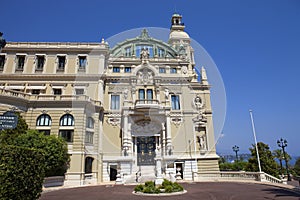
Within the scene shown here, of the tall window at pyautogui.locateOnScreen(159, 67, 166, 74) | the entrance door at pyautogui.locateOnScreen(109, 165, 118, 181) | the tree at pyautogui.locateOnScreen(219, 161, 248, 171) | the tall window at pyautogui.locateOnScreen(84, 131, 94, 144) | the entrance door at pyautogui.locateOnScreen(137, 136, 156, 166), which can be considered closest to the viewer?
the tall window at pyautogui.locateOnScreen(84, 131, 94, 144)

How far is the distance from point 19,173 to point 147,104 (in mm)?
19780

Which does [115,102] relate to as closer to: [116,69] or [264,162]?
[116,69]

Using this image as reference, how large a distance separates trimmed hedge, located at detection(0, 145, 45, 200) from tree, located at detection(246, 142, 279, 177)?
2984 centimetres

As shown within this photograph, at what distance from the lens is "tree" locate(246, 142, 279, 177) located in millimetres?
28766

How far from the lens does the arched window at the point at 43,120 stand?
23.3 meters

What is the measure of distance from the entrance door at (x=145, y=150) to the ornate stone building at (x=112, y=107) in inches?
5.4

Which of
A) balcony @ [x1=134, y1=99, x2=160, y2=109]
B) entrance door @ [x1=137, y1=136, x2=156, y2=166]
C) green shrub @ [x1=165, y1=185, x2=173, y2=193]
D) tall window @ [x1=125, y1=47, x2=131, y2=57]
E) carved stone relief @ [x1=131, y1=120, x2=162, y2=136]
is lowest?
green shrub @ [x1=165, y1=185, x2=173, y2=193]

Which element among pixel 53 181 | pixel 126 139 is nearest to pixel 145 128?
pixel 126 139

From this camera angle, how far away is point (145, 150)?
28.0m

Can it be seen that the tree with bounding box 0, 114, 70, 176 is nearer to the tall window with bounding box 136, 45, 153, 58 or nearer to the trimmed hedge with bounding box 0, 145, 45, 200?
the trimmed hedge with bounding box 0, 145, 45, 200

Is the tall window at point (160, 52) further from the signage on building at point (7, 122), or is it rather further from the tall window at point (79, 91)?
the signage on building at point (7, 122)

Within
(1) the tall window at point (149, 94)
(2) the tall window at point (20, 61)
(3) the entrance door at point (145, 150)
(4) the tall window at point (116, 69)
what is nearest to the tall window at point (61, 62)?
(2) the tall window at point (20, 61)

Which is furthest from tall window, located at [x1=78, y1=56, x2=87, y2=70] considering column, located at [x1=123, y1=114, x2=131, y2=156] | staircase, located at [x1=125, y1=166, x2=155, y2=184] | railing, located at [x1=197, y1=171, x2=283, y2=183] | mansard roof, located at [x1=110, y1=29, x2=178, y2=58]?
railing, located at [x1=197, y1=171, x2=283, y2=183]

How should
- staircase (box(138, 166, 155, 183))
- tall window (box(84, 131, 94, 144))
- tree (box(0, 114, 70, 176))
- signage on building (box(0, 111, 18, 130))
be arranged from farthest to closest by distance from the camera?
tall window (box(84, 131, 94, 144)), staircase (box(138, 166, 155, 183)), tree (box(0, 114, 70, 176)), signage on building (box(0, 111, 18, 130))
